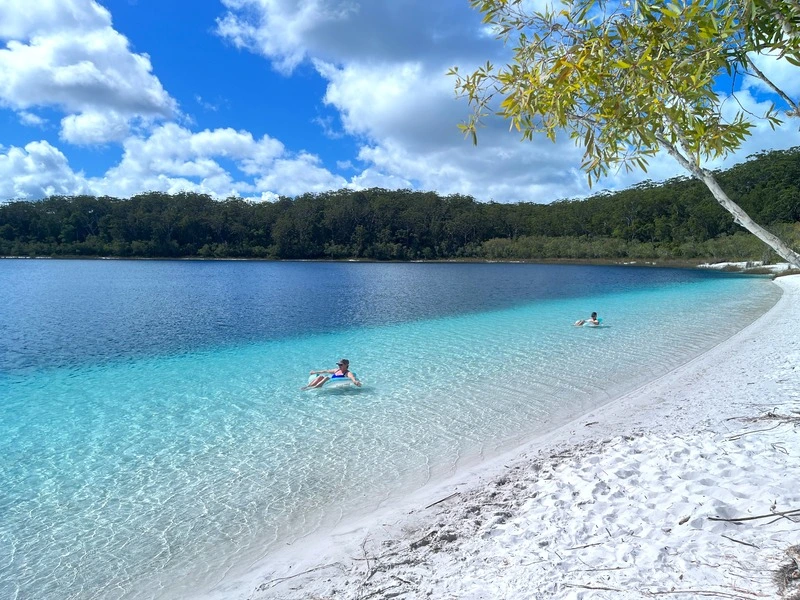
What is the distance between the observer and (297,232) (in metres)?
126

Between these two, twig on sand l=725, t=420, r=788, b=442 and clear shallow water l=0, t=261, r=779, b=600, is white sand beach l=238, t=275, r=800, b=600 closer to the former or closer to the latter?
twig on sand l=725, t=420, r=788, b=442

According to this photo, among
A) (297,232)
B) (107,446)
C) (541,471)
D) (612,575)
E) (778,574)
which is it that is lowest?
(107,446)

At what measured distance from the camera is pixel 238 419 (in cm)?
982

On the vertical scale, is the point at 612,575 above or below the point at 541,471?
above

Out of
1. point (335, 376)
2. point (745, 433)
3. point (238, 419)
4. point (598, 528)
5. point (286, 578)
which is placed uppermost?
point (745, 433)

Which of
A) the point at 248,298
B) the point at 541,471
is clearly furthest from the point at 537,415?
the point at 248,298

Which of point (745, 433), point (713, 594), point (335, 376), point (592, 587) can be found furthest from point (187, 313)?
point (713, 594)

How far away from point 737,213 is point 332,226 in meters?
126

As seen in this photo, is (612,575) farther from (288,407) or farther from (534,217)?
(534,217)

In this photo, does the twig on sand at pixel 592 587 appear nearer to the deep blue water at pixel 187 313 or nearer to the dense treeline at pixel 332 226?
the deep blue water at pixel 187 313

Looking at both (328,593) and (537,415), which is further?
(537,415)

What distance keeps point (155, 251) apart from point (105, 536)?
430ft

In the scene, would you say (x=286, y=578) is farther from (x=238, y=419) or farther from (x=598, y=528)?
(x=238, y=419)

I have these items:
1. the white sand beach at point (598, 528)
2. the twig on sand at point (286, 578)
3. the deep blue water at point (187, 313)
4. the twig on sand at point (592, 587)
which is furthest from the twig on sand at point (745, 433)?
the deep blue water at point (187, 313)
